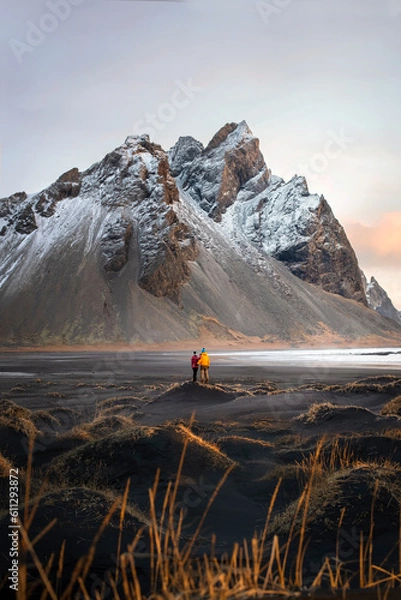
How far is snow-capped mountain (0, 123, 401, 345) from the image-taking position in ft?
341

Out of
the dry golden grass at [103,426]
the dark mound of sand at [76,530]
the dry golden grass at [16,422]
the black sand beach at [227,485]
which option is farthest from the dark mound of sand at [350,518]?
the dry golden grass at [16,422]

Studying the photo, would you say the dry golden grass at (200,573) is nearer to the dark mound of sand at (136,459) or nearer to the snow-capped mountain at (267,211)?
the dark mound of sand at (136,459)

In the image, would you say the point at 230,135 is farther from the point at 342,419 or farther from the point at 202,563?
the point at 202,563

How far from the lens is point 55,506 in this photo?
679cm

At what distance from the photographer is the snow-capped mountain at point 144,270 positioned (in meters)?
104

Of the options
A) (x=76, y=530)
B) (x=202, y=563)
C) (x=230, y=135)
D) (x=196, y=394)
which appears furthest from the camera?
(x=230, y=135)

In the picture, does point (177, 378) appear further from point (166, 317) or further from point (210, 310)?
Answer: point (210, 310)

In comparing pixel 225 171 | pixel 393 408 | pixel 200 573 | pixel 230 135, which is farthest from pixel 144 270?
pixel 200 573

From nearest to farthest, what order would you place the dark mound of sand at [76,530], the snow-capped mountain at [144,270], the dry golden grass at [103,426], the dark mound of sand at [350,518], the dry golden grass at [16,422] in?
the dark mound of sand at [76,530], the dark mound of sand at [350,518], the dry golden grass at [16,422], the dry golden grass at [103,426], the snow-capped mountain at [144,270]

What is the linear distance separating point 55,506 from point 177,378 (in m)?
31.8

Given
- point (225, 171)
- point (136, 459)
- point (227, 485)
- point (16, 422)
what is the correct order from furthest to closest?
point (225, 171) < point (16, 422) < point (136, 459) < point (227, 485)

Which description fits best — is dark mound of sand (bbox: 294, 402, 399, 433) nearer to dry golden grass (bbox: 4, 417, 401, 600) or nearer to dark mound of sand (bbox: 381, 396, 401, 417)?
dark mound of sand (bbox: 381, 396, 401, 417)

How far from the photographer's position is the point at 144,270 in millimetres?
116938

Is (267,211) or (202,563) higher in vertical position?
(267,211)
